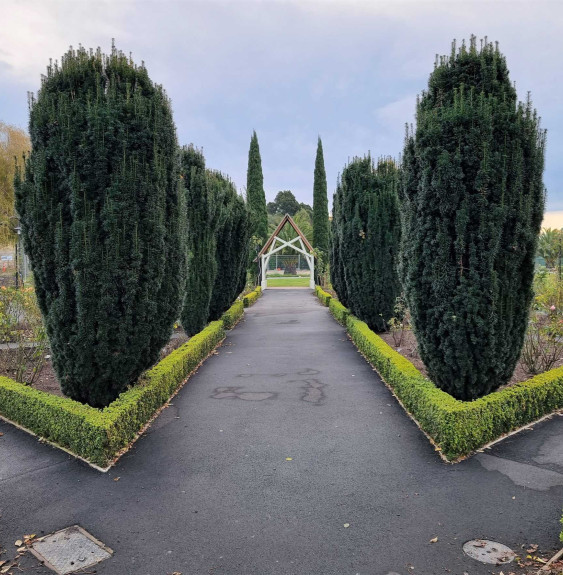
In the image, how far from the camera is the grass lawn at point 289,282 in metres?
35.4

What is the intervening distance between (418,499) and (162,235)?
14.1 ft

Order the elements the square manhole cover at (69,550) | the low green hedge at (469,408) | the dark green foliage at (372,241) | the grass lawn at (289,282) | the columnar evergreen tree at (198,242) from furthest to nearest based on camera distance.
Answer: the grass lawn at (289,282) < the dark green foliage at (372,241) < the columnar evergreen tree at (198,242) < the low green hedge at (469,408) < the square manhole cover at (69,550)

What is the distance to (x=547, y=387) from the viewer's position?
6215 millimetres

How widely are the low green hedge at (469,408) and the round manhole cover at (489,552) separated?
1.48 metres

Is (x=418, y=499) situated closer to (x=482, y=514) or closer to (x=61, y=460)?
(x=482, y=514)

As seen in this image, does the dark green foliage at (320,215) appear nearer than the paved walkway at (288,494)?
No

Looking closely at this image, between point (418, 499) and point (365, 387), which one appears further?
point (365, 387)

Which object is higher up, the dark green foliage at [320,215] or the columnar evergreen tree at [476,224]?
the dark green foliage at [320,215]

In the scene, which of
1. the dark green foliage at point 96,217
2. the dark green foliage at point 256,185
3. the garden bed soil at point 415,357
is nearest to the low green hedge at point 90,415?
the dark green foliage at point 96,217

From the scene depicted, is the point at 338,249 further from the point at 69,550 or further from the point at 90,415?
the point at 69,550

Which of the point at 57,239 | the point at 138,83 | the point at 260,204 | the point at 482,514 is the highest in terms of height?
the point at 260,204

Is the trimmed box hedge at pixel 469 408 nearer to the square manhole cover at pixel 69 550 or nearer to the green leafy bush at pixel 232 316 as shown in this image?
the square manhole cover at pixel 69 550

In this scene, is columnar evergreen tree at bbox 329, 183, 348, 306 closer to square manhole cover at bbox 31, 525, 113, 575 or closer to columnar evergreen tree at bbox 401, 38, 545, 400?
columnar evergreen tree at bbox 401, 38, 545, 400

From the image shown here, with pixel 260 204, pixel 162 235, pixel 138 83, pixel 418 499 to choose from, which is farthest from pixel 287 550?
pixel 260 204
